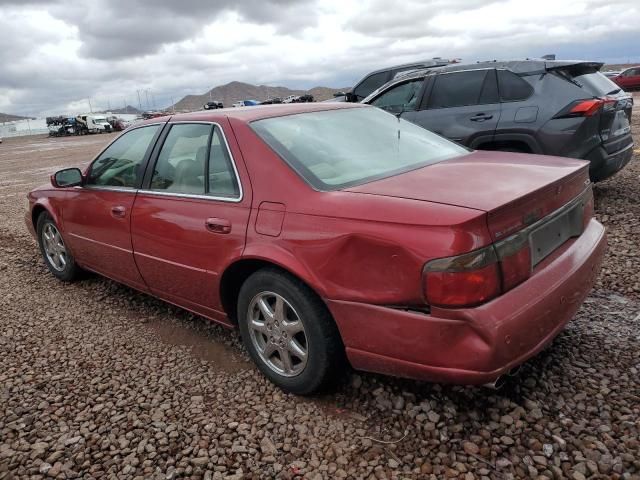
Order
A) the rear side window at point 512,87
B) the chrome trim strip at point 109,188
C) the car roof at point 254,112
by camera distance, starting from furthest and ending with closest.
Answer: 1. the rear side window at point 512,87
2. the chrome trim strip at point 109,188
3. the car roof at point 254,112

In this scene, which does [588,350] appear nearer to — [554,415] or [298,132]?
[554,415]

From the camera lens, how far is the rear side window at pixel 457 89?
578cm

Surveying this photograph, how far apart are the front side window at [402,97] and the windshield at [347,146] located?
315cm

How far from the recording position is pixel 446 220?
2.01 m

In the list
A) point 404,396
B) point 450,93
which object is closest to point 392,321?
point 404,396

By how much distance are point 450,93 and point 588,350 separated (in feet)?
13.0

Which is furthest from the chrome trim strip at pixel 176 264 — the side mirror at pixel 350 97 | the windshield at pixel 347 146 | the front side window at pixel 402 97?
the side mirror at pixel 350 97

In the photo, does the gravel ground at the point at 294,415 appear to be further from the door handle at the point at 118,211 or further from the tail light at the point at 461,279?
the door handle at the point at 118,211

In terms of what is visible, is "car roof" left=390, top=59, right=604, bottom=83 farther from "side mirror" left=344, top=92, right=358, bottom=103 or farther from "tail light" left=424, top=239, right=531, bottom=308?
"tail light" left=424, top=239, right=531, bottom=308

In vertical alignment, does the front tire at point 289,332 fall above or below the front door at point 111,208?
below

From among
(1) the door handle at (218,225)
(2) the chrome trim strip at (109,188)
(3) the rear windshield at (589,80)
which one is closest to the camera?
(1) the door handle at (218,225)

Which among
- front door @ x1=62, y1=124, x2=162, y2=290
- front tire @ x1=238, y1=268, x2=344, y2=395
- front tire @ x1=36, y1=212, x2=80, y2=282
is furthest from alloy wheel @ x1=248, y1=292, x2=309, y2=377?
front tire @ x1=36, y1=212, x2=80, y2=282

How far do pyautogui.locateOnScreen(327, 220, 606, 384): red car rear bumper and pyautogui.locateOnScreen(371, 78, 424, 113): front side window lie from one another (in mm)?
4339

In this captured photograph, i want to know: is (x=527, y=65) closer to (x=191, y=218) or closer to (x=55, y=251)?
(x=191, y=218)
